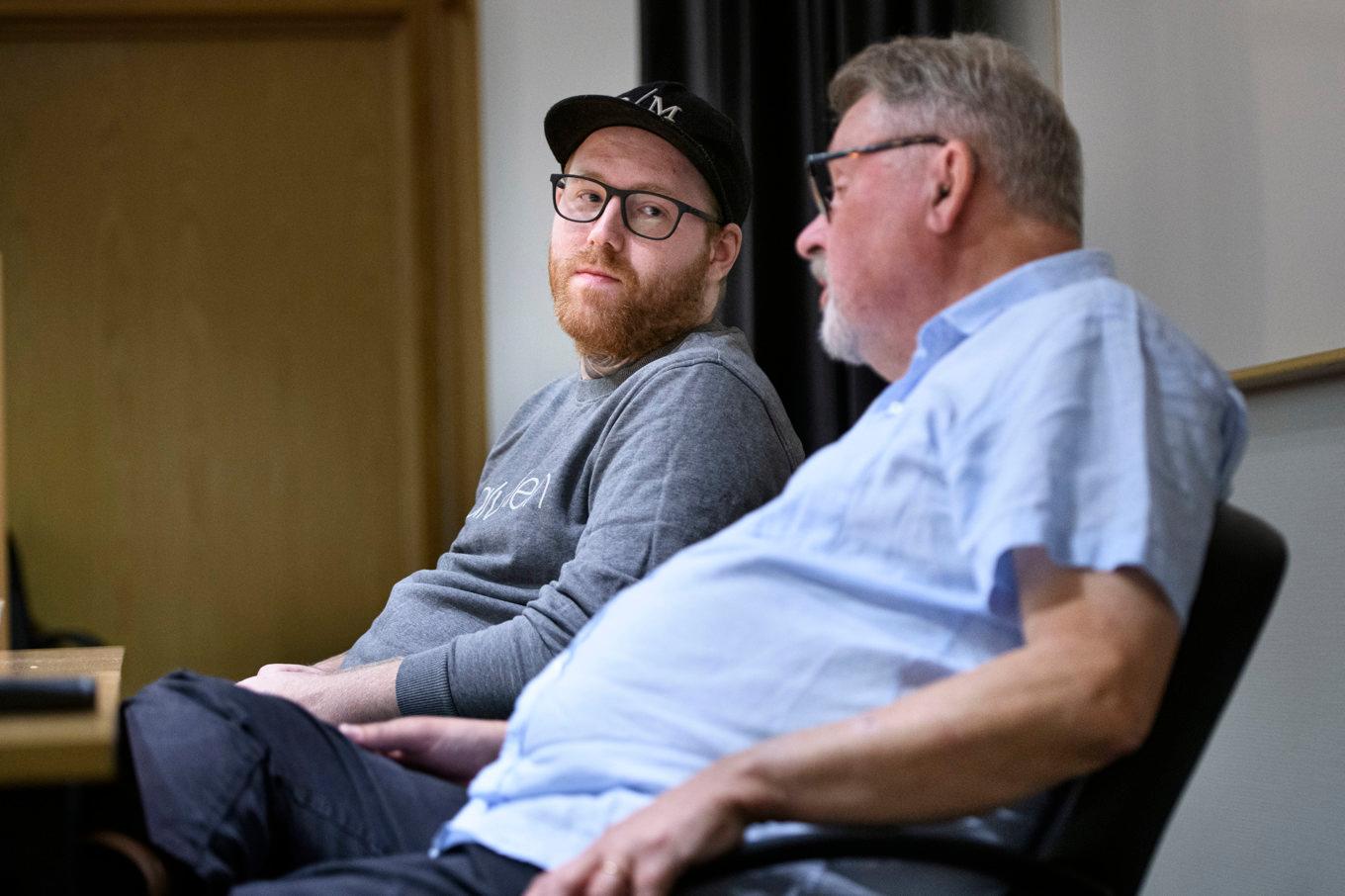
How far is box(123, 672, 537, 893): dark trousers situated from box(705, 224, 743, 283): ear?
91 cm

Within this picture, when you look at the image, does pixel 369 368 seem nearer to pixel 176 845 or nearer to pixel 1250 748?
pixel 1250 748

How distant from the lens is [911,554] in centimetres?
100

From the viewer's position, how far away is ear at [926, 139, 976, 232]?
116cm

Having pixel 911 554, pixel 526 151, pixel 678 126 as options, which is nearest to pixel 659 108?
pixel 678 126

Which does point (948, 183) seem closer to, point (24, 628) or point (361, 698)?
point (361, 698)

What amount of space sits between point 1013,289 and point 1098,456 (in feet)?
0.76

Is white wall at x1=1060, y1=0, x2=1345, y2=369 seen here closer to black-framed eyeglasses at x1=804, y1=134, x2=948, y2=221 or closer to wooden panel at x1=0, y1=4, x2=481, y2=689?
black-framed eyeglasses at x1=804, y1=134, x2=948, y2=221

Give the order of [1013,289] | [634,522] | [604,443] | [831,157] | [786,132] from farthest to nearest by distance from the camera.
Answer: [786,132] → [604,443] → [634,522] → [831,157] → [1013,289]

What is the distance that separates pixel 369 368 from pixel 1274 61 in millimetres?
2548

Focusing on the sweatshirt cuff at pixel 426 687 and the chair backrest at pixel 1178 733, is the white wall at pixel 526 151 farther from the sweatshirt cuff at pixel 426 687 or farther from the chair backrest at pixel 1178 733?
the chair backrest at pixel 1178 733

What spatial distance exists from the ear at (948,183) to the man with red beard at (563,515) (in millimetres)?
467

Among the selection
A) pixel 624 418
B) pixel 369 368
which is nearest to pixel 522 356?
pixel 369 368

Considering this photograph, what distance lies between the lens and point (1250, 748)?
1.97 metres

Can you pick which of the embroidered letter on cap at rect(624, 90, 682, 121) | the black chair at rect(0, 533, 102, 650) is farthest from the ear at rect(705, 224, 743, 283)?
the black chair at rect(0, 533, 102, 650)
